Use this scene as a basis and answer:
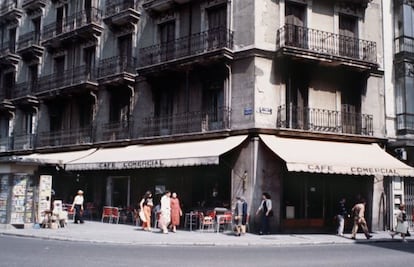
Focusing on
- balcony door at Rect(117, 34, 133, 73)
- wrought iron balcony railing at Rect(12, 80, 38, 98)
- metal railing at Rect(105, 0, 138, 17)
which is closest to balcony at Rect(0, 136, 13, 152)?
wrought iron balcony railing at Rect(12, 80, 38, 98)

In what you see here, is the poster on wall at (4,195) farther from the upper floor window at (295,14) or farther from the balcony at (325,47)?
the upper floor window at (295,14)

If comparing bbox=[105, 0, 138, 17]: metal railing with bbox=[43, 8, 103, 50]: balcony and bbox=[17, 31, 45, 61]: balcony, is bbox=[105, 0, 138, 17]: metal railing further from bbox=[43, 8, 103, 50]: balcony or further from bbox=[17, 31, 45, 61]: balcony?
bbox=[17, 31, 45, 61]: balcony

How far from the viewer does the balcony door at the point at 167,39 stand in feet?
77.7

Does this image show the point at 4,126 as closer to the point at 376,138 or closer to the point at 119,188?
the point at 119,188

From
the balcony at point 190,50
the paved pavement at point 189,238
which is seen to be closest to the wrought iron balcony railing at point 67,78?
the balcony at point 190,50

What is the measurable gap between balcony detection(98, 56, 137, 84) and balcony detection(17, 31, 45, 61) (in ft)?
24.4

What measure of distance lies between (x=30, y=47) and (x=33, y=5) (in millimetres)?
3401

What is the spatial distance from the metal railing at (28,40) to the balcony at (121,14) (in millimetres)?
8371

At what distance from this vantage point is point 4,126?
36.2m

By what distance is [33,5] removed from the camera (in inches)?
1337

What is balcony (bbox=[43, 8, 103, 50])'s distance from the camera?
92.8 ft

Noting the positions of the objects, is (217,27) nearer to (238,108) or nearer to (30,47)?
(238,108)

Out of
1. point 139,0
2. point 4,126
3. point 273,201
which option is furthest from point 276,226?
point 4,126

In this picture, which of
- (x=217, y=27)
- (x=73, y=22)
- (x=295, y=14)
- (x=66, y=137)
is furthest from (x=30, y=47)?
(x=295, y=14)
